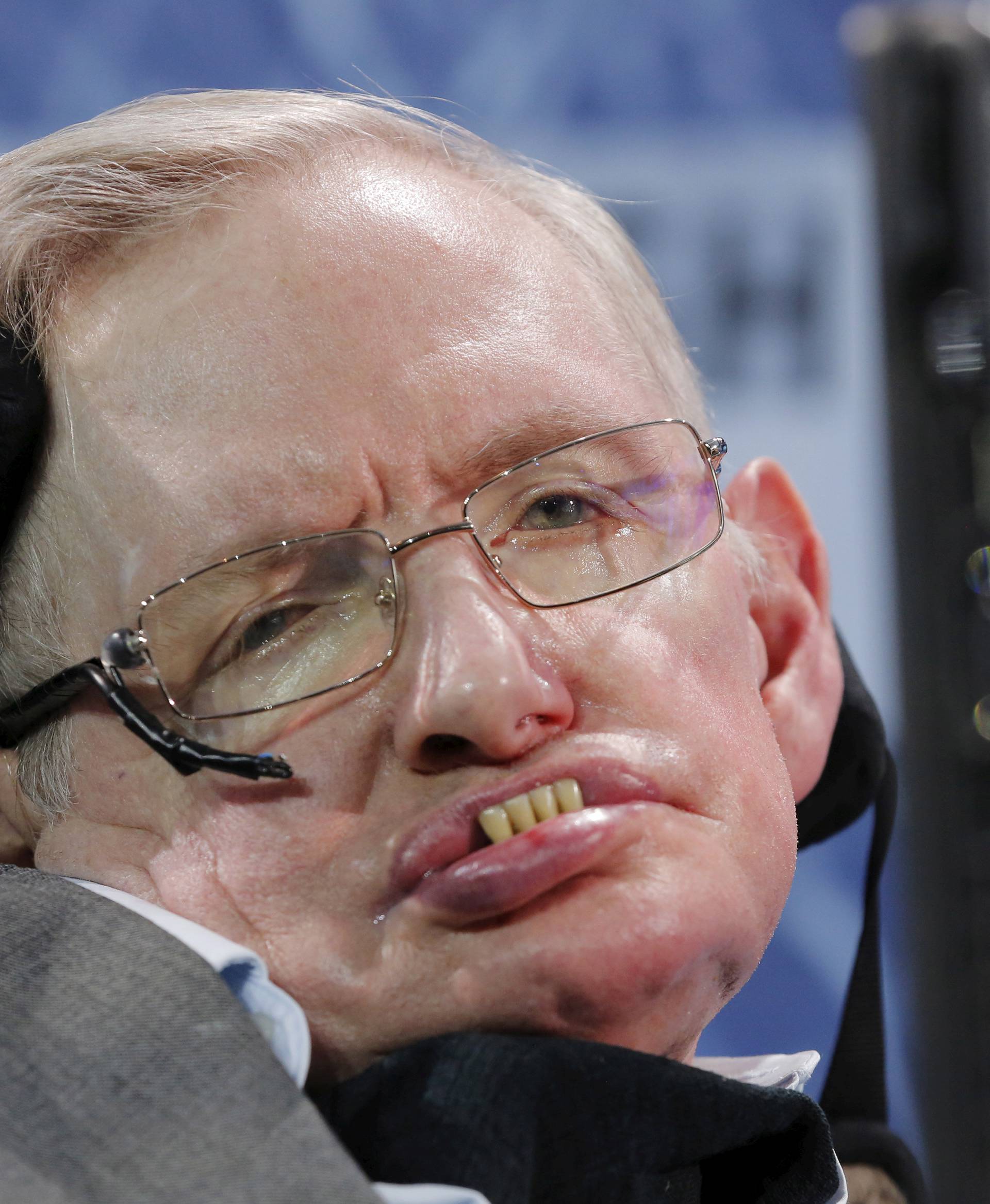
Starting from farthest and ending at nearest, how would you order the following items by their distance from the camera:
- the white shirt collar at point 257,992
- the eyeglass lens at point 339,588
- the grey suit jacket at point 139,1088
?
the eyeglass lens at point 339,588 < the white shirt collar at point 257,992 < the grey suit jacket at point 139,1088

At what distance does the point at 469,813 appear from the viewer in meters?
1.10

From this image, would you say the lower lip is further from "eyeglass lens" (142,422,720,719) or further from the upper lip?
"eyeglass lens" (142,422,720,719)

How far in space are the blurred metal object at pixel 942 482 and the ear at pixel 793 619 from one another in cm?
92

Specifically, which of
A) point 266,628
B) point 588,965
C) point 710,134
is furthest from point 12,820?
point 710,134

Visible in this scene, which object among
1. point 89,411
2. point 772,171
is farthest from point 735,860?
point 772,171

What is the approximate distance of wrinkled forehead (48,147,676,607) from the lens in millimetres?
1219

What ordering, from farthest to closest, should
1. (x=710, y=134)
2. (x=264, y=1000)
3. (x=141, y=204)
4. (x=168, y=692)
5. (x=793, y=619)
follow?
(x=710, y=134), (x=793, y=619), (x=141, y=204), (x=168, y=692), (x=264, y=1000)

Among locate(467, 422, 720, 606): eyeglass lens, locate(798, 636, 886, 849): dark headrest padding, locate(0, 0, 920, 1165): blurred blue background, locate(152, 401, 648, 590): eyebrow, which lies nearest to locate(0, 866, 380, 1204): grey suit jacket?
locate(152, 401, 648, 590): eyebrow

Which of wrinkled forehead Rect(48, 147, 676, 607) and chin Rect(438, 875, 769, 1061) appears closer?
chin Rect(438, 875, 769, 1061)

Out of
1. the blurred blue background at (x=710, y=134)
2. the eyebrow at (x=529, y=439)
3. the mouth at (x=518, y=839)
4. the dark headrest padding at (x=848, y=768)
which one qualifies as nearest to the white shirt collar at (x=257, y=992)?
the mouth at (x=518, y=839)

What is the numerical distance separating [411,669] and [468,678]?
0.27ft

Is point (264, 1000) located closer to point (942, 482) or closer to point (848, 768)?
point (848, 768)

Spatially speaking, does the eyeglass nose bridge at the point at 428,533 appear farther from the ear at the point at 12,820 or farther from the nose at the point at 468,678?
the ear at the point at 12,820

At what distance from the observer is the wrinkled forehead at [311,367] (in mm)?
1219
